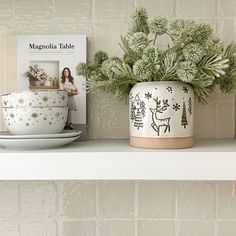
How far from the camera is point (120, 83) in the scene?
27.6 inches

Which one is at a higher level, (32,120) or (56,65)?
(56,65)

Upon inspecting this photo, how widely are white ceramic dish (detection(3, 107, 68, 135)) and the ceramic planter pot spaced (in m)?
0.14

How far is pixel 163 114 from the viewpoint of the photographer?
647mm

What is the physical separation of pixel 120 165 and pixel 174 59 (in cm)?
19

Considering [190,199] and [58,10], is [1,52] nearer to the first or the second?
[58,10]

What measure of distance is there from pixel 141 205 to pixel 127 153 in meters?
0.24

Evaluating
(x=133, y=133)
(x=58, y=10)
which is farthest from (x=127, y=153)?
(x=58, y=10)

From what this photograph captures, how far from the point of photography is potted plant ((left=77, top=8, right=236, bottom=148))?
24.9 inches

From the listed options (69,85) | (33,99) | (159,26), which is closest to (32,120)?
(33,99)

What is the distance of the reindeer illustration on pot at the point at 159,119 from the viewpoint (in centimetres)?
65

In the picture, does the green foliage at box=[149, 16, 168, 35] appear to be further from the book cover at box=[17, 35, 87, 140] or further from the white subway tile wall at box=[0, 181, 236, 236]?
the white subway tile wall at box=[0, 181, 236, 236]

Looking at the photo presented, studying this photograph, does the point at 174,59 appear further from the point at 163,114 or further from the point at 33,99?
the point at 33,99

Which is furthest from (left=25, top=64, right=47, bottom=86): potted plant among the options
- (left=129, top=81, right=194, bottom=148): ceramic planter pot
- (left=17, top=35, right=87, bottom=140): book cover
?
(left=129, top=81, right=194, bottom=148): ceramic planter pot

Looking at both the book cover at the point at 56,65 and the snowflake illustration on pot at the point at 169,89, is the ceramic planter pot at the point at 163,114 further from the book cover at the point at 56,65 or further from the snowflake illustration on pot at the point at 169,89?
the book cover at the point at 56,65
